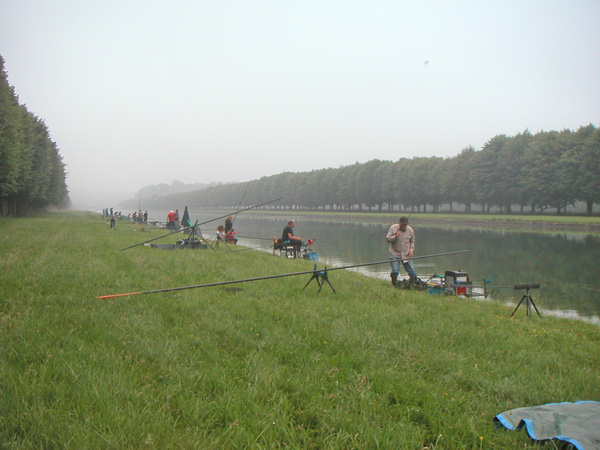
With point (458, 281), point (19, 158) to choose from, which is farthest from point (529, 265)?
point (19, 158)

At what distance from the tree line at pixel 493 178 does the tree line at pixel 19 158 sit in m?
17.3

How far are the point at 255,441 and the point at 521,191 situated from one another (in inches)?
2814

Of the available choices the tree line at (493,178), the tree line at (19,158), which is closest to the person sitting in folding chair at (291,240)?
the tree line at (493,178)

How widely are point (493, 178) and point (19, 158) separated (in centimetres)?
6501

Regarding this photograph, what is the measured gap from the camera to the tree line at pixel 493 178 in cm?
5787

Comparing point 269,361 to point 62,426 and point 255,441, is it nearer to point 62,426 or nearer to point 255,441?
point 255,441

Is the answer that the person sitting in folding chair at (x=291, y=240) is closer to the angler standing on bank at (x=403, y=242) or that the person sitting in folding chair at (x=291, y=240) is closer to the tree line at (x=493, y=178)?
the angler standing on bank at (x=403, y=242)

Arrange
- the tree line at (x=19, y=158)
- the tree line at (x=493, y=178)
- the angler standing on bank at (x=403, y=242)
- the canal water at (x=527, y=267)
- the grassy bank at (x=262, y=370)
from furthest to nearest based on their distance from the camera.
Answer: the tree line at (x=493, y=178) < the tree line at (x=19, y=158) < the canal water at (x=527, y=267) < the angler standing on bank at (x=403, y=242) < the grassy bank at (x=262, y=370)

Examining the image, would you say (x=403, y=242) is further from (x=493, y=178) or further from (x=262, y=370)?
(x=493, y=178)

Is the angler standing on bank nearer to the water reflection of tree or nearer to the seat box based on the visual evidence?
the seat box

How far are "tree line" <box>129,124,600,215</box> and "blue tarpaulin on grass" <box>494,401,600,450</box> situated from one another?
106ft

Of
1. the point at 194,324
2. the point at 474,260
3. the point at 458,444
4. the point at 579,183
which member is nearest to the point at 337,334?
the point at 194,324

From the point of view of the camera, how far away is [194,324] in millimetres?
6145

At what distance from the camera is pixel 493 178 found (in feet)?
234
